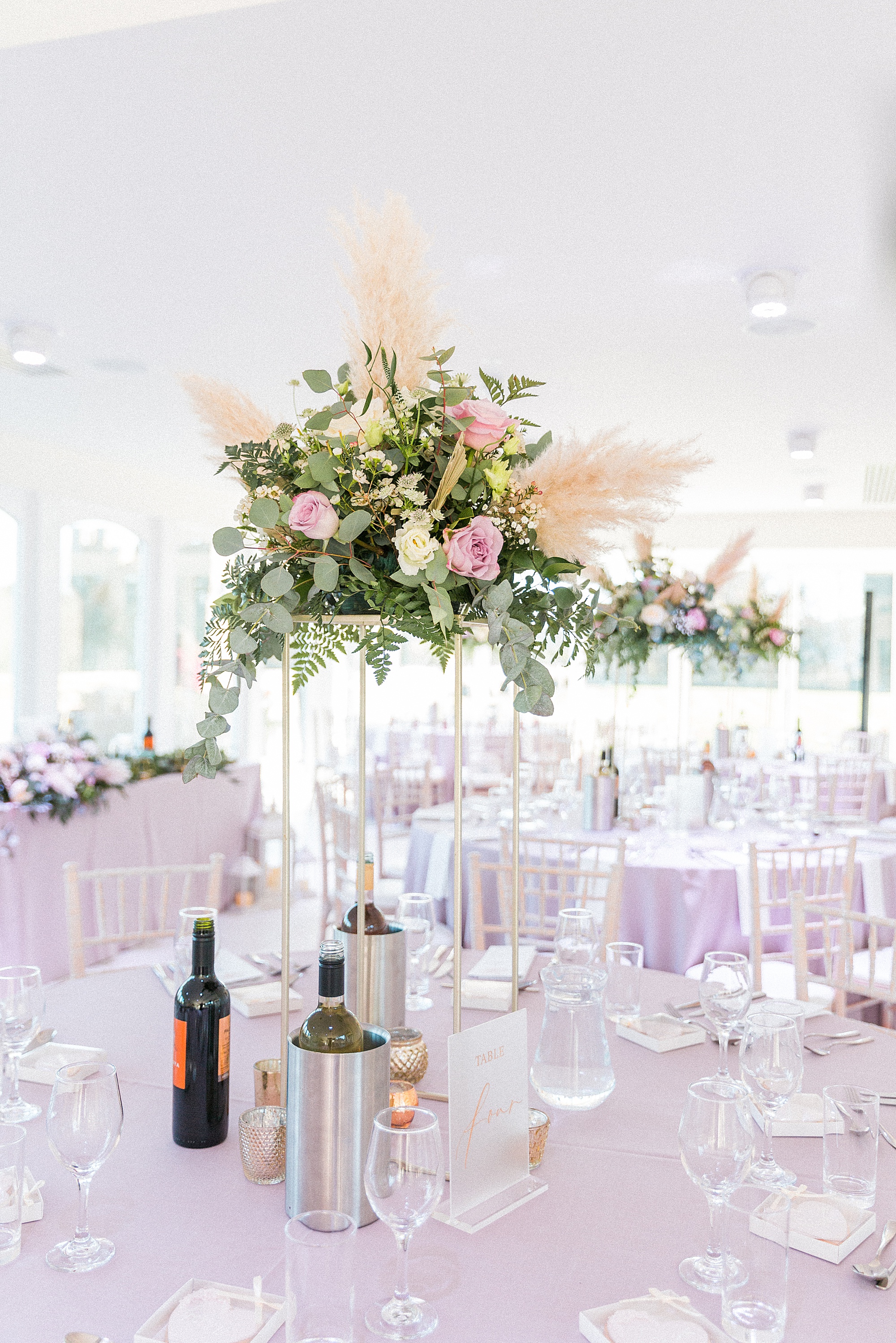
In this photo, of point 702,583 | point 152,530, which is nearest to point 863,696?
point 702,583

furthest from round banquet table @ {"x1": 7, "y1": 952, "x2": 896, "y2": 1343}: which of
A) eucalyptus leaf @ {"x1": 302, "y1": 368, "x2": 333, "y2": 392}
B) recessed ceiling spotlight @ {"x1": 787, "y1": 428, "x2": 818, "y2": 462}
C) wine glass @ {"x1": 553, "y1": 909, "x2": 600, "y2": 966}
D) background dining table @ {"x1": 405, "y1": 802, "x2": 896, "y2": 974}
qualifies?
recessed ceiling spotlight @ {"x1": 787, "y1": 428, "x2": 818, "y2": 462}

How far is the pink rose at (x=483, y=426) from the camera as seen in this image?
1.29m

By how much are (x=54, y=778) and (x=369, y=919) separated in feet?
9.95

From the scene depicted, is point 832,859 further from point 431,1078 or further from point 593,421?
point 593,421

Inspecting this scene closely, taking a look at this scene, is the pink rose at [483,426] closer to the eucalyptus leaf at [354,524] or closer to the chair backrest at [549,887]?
the eucalyptus leaf at [354,524]

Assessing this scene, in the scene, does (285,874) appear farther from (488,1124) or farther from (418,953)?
(418,953)

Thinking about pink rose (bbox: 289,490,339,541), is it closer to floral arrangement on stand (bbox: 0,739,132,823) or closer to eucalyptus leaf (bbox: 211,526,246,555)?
eucalyptus leaf (bbox: 211,526,246,555)

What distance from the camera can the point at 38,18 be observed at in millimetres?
2232

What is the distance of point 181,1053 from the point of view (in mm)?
1419

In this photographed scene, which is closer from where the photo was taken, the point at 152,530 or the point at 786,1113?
the point at 786,1113

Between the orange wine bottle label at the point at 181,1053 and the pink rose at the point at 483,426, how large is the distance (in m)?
0.86

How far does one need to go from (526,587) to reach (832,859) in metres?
2.84

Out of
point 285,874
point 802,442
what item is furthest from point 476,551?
point 802,442

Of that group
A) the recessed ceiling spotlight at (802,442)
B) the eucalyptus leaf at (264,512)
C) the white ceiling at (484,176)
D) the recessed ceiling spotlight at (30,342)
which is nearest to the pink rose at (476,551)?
the eucalyptus leaf at (264,512)
